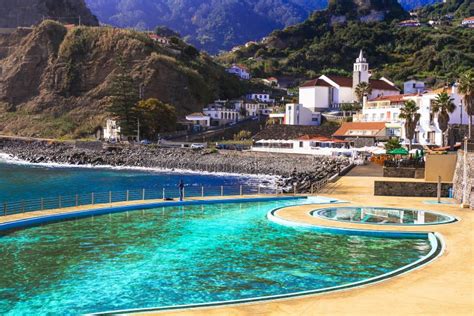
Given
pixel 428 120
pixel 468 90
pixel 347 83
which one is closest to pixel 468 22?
pixel 347 83

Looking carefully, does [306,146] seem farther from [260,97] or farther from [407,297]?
[407,297]

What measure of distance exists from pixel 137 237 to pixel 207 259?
183 inches

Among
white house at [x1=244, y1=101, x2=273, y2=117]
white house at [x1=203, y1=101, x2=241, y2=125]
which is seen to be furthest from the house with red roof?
white house at [x1=203, y1=101, x2=241, y2=125]

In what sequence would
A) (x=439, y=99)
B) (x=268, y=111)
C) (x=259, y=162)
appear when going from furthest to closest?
(x=268, y=111) < (x=259, y=162) < (x=439, y=99)

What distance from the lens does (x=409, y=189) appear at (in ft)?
109

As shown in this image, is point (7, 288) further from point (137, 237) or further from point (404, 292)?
point (404, 292)

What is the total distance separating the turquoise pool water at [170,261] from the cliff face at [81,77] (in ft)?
284

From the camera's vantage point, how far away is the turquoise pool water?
14039 millimetres

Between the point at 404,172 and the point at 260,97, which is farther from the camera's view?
the point at 260,97

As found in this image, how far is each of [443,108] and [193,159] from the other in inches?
1273

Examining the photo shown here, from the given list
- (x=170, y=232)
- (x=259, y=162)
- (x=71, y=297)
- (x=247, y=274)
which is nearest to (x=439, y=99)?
(x=259, y=162)

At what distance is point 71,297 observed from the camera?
13.9 meters

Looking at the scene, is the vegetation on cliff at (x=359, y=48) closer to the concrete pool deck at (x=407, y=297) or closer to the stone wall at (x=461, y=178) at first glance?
the stone wall at (x=461, y=178)

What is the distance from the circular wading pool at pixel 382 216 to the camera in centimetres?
2352
